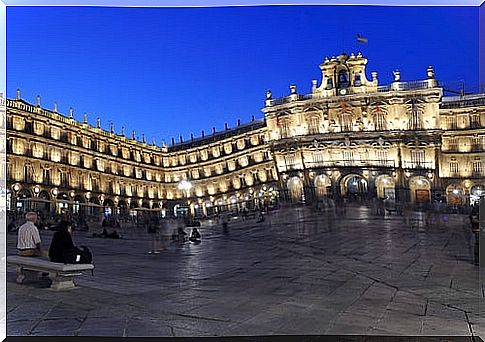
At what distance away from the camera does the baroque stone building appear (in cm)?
700

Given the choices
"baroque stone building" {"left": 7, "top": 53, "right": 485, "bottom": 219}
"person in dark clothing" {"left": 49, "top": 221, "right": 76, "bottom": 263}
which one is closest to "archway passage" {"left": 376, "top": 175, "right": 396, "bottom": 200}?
"baroque stone building" {"left": 7, "top": 53, "right": 485, "bottom": 219}

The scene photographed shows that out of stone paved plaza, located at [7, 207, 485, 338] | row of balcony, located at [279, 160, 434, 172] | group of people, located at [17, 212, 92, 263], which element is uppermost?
row of balcony, located at [279, 160, 434, 172]

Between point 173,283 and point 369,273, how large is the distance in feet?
8.15

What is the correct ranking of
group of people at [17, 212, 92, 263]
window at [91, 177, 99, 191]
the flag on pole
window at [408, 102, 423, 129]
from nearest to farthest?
group of people at [17, 212, 92, 263] → the flag on pole → window at [408, 102, 423, 129] → window at [91, 177, 99, 191]

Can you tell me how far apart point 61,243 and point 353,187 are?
3849 millimetres

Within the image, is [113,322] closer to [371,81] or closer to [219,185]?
[219,185]

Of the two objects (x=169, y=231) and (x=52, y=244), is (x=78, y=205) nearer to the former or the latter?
(x=52, y=244)

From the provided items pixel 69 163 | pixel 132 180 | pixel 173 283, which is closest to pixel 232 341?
pixel 173 283

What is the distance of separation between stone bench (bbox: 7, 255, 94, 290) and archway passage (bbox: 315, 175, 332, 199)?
3069 millimetres

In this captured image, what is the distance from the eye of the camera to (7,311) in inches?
250

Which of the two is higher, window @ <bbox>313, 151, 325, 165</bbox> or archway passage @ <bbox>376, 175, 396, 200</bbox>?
window @ <bbox>313, 151, 325, 165</bbox>

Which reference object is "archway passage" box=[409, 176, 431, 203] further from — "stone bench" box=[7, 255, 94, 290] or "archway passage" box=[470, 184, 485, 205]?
"stone bench" box=[7, 255, 94, 290]

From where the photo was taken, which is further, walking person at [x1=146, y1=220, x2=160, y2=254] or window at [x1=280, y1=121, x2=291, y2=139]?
window at [x1=280, y1=121, x2=291, y2=139]

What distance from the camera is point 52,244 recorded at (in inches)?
269
